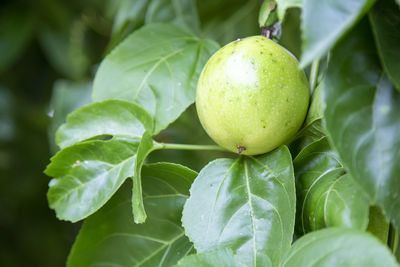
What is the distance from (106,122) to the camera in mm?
547

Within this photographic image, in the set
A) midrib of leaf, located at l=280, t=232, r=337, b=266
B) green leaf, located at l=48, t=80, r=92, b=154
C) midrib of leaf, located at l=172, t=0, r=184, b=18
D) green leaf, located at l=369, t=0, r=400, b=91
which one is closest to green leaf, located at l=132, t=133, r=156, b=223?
midrib of leaf, located at l=280, t=232, r=337, b=266

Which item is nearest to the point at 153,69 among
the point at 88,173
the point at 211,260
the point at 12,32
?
the point at 88,173

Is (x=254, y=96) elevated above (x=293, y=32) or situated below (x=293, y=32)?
above

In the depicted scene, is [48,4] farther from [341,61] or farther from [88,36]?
[341,61]

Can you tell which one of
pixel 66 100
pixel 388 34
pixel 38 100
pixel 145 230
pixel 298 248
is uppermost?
pixel 388 34

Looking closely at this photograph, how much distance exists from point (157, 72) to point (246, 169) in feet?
0.55

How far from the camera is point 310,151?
45 centimetres

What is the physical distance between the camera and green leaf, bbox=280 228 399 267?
0.32 meters

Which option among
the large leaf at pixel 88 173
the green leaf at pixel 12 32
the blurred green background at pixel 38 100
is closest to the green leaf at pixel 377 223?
the large leaf at pixel 88 173

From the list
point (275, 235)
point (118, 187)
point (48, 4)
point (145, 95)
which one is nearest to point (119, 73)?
point (145, 95)

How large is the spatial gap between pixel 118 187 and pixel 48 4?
890mm

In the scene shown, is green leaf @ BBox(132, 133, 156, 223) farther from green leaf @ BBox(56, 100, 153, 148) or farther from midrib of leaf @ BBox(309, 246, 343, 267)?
midrib of leaf @ BBox(309, 246, 343, 267)

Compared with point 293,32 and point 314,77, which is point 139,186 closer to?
point 314,77

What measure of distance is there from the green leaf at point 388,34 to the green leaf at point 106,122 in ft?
0.82
